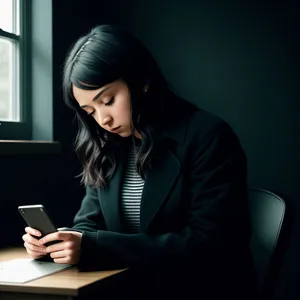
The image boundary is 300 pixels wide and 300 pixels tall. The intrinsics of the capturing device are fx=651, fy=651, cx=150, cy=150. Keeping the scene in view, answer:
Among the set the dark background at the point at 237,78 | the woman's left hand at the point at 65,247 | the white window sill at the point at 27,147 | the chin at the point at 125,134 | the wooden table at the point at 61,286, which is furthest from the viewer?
the dark background at the point at 237,78

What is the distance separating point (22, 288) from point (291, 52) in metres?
1.69

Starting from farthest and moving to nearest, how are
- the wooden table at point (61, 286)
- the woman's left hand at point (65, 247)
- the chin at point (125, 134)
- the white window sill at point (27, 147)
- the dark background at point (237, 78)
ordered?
the dark background at point (237, 78) < the white window sill at point (27, 147) < the chin at point (125, 134) < the woman's left hand at point (65, 247) < the wooden table at point (61, 286)

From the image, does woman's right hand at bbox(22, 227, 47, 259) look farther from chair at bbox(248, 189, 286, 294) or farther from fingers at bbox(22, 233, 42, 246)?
chair at bbox(248, 189, 286, 294)

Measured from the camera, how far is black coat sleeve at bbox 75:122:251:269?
1719mm

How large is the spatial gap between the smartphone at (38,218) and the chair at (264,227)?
651 millimetres

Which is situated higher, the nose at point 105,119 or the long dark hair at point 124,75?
the long dark hair at point 124,75

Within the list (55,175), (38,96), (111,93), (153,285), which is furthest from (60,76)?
(153,285)

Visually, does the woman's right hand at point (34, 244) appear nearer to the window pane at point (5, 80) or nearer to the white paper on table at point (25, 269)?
the white paper on table at point (25, 269)

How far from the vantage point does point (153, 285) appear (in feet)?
6.03

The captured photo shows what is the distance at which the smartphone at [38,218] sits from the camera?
169 centimetres

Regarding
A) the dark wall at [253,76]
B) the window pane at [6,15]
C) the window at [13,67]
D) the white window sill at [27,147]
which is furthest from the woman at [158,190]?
the dark wall at [253,76]

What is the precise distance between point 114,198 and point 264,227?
0.48 metres

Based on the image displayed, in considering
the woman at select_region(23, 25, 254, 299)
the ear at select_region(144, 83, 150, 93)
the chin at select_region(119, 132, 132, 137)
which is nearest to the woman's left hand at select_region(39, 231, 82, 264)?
the woman at select_region(23, 25, 254, 299)

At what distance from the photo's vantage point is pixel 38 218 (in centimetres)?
173
